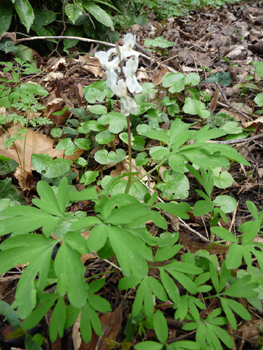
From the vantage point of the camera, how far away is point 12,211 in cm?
102

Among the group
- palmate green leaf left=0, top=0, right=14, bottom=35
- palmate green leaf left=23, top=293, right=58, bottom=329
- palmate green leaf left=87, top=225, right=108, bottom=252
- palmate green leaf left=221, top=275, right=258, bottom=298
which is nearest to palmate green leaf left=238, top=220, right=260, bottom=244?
palmate green leaf left=221, top=275, right=258, bottom=298

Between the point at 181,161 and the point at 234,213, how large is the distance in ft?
3.01

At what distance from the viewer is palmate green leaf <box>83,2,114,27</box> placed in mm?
3125

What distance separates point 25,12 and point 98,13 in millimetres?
922

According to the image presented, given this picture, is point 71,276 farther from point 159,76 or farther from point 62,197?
point 159,76

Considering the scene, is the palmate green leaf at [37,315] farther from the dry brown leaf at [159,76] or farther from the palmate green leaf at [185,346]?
the dry brown leaf at [159,76]

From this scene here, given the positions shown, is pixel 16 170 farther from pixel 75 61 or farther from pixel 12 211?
pixel 75 61

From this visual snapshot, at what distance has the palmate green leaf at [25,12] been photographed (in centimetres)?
283

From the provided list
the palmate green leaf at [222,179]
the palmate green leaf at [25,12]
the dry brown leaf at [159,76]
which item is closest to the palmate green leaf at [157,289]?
the palmate green leaf at [222,179]

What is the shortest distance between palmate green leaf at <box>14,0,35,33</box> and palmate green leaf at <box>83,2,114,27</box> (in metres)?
0.73

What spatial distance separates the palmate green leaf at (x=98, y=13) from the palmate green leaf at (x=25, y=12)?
73cm

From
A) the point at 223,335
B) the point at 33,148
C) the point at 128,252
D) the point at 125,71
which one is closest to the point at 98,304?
the point at 128,252

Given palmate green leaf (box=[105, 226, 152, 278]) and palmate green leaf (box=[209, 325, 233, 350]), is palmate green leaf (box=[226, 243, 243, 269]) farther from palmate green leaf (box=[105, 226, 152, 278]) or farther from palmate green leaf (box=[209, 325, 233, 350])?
palmate green leaf (box=[105, 226, 152, 278])

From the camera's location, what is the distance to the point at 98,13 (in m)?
3.14
